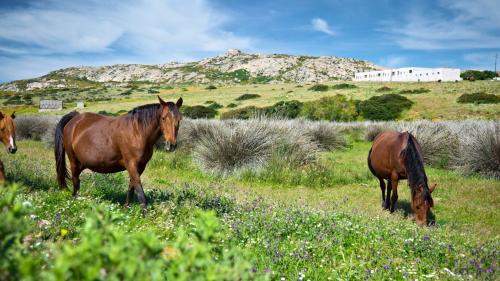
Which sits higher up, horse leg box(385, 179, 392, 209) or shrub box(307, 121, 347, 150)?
shrub box(307, 121, 347, 150)

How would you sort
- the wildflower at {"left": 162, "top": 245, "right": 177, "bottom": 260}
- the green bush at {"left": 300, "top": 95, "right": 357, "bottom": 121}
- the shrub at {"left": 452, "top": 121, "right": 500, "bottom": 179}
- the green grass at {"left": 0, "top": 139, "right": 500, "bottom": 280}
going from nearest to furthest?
the wildflower at {"left": 162, "top": 245, "right": 177, "bottom": 260} → the green grass at {"left": 0, "top": 139, "right": 500, "bottom": 280} → the shrub at {"left": 452, "top": 121, "right": 500, "bottom": 179} → the green bush at {"left": 300, "top": 95, "right": 357, "bottom": 121}

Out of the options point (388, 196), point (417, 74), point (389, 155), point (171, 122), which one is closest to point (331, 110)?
point (388, 196)

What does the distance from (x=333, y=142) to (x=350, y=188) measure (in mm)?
8800

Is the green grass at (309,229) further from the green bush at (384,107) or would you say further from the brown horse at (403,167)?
the green bush at (384,107)

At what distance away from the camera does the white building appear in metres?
96.7

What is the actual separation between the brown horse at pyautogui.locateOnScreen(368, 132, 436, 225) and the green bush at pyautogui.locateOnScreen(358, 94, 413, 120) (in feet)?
94.1

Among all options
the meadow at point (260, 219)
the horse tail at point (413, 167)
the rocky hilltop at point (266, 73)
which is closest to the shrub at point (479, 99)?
the meadow at point (260, 219)

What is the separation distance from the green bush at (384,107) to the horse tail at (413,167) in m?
30.2

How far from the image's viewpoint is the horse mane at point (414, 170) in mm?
7246

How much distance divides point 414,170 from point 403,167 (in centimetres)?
69

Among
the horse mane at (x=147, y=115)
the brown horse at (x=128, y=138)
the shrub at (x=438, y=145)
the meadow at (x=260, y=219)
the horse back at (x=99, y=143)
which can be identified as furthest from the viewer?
the shrub at (x=438, y=145)

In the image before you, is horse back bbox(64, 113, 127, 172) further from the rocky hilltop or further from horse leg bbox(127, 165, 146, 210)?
the rocky hilltop

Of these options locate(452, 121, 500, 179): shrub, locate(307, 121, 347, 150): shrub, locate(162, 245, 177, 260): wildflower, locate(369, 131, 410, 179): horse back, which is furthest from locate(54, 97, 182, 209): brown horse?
locate(307, 121, 347, 150): shrub

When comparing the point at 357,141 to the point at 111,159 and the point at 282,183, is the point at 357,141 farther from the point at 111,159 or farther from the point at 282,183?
the point at 111,159
